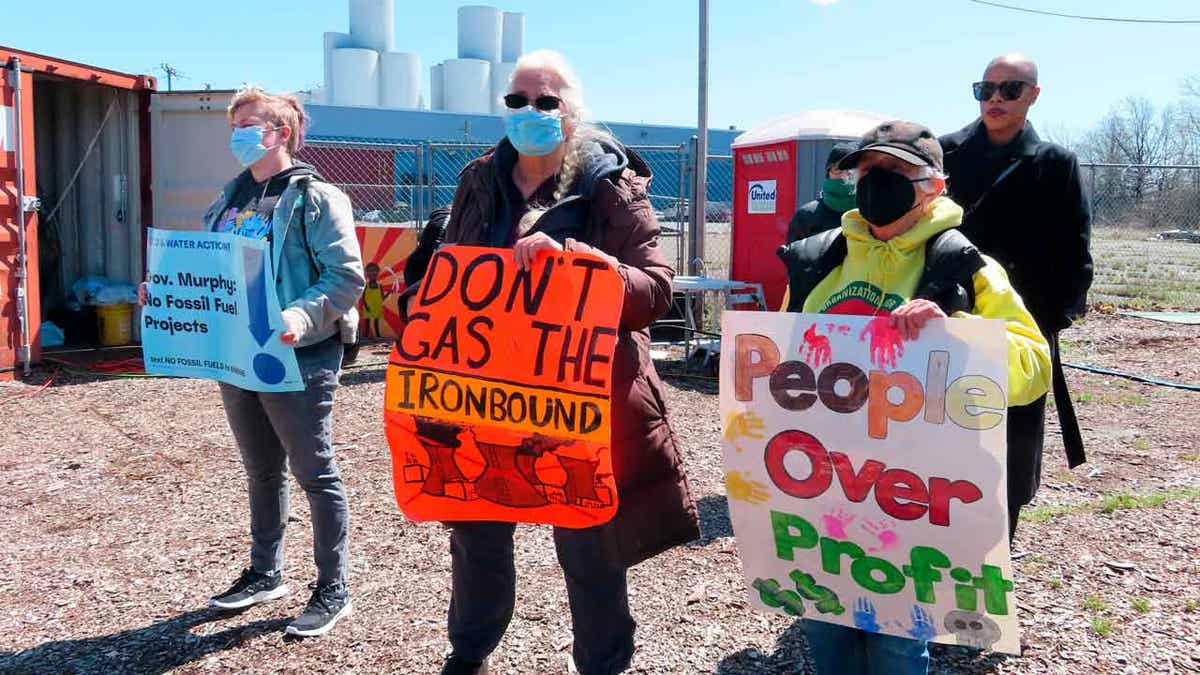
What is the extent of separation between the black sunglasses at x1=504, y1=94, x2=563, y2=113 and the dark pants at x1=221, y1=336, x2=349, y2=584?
1269 mm

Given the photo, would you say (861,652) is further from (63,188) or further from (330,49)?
(330,49)

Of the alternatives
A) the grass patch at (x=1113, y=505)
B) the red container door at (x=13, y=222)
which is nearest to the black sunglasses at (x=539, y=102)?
the grass patch at (x=1113, y=505)

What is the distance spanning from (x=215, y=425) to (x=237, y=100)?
13.3 feet

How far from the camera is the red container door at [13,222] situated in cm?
855

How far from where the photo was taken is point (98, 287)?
33.3 feet

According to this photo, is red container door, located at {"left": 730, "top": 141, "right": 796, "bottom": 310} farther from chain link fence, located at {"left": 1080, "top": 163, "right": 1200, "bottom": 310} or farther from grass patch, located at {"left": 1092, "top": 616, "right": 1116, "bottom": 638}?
chain link fence, located at {"left": 1080, "top": 163, "right": 1200, "bottom": 310}

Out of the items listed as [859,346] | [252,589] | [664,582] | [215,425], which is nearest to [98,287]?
[215,425]

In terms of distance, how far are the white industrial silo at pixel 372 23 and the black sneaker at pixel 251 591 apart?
189 ft

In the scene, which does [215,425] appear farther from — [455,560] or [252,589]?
[455,560]

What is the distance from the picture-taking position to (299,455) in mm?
3514

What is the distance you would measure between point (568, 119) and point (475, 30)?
190 ft

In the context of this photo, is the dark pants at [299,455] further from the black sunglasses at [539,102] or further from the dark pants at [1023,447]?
the dark pants at [1023,447]

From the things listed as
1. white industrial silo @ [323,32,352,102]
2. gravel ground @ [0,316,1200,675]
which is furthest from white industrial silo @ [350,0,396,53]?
gravel ground @ [0,316,1200,675]

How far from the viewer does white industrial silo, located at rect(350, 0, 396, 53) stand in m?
57.1
